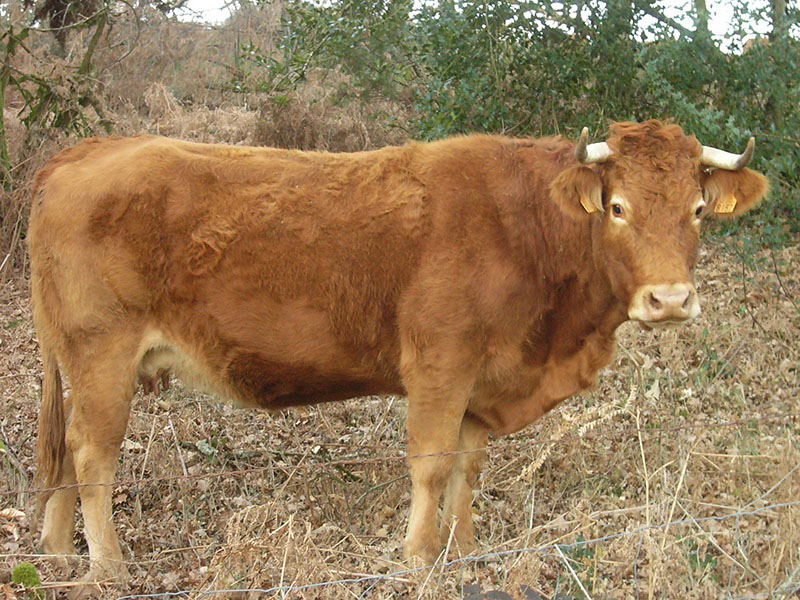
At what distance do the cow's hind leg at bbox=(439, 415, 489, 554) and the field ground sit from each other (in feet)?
0.63

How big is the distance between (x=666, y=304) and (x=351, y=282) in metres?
1.71

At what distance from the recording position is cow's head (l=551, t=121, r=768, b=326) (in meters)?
4.26

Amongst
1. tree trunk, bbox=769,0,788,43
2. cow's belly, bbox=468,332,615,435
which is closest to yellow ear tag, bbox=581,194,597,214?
cow's belly, bbox=468,332,615,435

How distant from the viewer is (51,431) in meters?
5.12

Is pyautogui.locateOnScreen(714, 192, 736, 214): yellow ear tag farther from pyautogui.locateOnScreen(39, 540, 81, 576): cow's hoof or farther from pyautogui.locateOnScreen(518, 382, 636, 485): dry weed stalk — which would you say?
pyautogui.locateOnScreen(39, 540, 81, 576): cow's hoof

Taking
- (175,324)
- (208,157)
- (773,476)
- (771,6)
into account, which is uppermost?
(771,6)

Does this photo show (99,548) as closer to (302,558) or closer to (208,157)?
(302,558)

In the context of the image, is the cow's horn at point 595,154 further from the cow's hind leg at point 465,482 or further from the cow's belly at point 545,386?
the cow's hind leg at point 465,482

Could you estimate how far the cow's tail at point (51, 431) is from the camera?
511 cm

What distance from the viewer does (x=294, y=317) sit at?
4.84 m

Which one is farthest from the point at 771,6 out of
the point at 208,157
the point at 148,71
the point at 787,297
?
the point at 148,71

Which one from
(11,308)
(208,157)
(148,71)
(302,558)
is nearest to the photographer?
(302,558)

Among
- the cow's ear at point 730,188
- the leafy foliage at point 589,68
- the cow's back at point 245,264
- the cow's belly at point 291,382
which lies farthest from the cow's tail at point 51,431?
the leafy foliage at point 589,68

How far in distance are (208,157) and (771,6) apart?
6205 mm
